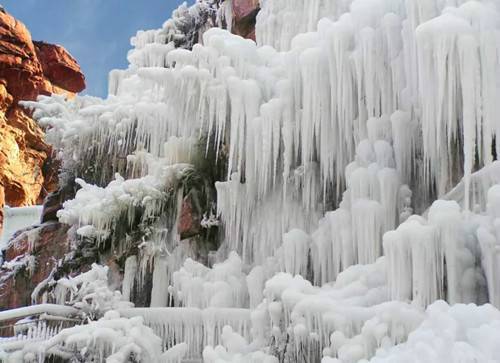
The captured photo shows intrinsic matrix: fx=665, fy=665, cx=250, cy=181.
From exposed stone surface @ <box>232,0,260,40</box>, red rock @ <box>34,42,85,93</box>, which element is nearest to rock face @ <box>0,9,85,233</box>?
red rock @ <box>34,42,85,93</box>

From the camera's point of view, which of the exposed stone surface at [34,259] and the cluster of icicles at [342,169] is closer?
the cluster of icicles at [342,169]

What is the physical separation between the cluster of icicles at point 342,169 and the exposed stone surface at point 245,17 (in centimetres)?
180

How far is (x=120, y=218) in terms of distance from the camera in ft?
29.3

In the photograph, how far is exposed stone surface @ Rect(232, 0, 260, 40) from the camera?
11.2 m

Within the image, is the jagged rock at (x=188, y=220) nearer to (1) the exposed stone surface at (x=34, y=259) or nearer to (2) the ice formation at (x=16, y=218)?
(1) the exposed stone surface at (x=34, y=259)

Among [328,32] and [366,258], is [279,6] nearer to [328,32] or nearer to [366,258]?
[328,32]

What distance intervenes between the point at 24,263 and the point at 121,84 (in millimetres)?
3572

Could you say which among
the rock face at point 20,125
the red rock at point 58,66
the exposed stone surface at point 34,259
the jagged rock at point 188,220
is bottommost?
the exposed stone surface at point 34,259

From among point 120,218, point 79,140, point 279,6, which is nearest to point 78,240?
point 120,218

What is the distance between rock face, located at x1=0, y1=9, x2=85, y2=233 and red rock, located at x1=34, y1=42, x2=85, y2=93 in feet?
1.46

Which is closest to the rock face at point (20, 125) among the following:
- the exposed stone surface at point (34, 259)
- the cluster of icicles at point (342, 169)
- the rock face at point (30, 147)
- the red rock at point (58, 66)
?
the rock face at point (30, 147)

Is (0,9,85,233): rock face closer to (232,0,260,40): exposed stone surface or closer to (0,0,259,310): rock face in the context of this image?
(0,0,259,310): rock face

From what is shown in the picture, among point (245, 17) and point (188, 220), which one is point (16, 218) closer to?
point (245, 17)

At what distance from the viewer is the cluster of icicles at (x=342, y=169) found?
5.13 m
